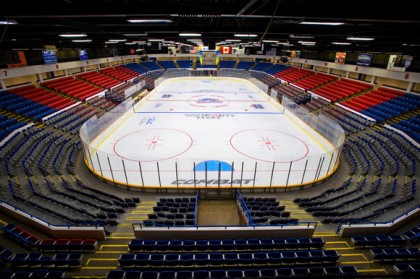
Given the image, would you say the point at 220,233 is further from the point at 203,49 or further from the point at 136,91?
the point at 203,49

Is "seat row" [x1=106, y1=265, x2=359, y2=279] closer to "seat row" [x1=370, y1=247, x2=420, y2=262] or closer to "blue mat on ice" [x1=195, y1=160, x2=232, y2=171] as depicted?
"seat row" [x1=370, y1=247, x2=420, y2=262]

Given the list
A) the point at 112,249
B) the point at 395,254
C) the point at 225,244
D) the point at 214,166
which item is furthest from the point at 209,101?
the point at 395,254

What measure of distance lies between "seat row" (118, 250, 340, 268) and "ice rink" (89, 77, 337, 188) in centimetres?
391

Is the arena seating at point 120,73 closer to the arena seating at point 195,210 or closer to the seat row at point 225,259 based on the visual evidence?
the arena seating at point 195,210

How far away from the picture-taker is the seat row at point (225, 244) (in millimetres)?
7168

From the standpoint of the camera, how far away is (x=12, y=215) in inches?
336

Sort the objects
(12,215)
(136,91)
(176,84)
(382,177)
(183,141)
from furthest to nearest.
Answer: (176,84)
(136,91)
(183,141)
(382,177)
(12,215)

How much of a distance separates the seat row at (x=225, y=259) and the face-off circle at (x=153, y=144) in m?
7.48

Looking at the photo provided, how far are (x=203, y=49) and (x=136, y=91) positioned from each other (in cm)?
1558

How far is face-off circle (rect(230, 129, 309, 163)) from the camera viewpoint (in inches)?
560

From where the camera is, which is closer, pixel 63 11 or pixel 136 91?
pixel 63 11

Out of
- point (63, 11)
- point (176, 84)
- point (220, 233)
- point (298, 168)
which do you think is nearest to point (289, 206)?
point (298, 168)

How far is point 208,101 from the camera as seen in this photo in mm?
27875

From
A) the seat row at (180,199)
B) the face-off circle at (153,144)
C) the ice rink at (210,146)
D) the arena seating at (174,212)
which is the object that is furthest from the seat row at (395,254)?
the face-off circle at (153,144)
